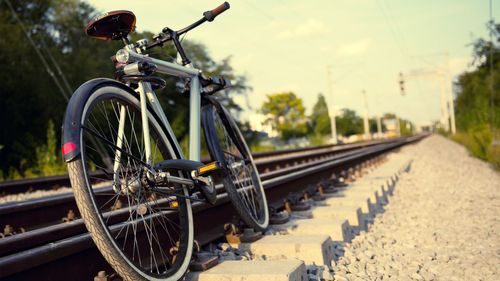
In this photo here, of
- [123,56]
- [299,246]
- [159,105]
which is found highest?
[123,56]

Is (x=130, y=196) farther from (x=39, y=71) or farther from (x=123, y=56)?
(x=39, y=71)

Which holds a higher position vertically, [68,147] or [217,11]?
[217,11]

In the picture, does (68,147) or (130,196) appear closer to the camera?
(68,147)

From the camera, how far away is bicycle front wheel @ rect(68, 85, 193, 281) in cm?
226

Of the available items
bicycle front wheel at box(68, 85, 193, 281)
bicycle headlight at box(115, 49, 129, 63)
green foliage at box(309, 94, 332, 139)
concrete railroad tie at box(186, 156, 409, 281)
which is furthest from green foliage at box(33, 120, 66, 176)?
green foliage at box(309, 94, 332, 139)

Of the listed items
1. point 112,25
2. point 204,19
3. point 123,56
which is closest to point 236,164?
point 204,19

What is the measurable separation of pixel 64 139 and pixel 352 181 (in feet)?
23.2

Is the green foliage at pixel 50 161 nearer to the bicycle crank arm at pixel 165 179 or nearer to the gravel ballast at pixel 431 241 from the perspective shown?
the gravel ballast at pixel 431 241

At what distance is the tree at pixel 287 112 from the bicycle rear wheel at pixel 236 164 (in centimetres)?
8663

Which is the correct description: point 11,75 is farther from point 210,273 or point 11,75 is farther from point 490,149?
point 210,273

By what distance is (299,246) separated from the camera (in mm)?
3488

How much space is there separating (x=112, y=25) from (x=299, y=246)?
172cm

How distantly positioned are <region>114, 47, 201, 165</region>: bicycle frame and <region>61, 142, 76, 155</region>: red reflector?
0.40 m

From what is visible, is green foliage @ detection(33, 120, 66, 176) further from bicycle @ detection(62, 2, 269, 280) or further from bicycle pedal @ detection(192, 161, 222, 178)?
bicycle pedal @ detection(192, 161, 222, 178)
